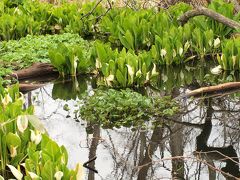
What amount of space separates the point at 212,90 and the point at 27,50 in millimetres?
2994

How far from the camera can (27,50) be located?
6.81 metres

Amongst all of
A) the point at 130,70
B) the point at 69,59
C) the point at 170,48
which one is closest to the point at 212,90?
the point at 130,70

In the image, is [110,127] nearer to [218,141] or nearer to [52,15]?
[218,141]

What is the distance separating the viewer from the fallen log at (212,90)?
16.6ft

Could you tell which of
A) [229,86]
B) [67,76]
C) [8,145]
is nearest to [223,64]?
[229,86]

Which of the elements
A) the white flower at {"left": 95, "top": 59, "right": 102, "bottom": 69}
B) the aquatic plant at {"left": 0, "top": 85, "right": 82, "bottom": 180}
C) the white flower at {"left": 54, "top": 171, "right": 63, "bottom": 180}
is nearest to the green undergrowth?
the white flower at {"left": 95, "top": 59, "right": 102, "bottom": 69}

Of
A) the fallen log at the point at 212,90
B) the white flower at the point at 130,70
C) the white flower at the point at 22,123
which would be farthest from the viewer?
the white flower at the point at 130,70

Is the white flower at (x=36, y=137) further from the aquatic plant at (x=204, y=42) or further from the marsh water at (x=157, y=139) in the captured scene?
the aquatic plant at (x=204, y=42)

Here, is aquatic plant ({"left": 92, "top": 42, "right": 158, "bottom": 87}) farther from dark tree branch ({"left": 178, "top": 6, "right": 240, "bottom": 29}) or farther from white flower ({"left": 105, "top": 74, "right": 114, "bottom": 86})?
dark tree branch ({"left": 178, "top": 6, "right": 240, "bottom": 29})

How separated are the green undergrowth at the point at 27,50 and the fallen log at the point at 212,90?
1.90 meters

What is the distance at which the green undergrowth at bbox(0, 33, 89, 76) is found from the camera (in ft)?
20.7

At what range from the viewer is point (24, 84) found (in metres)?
5.56

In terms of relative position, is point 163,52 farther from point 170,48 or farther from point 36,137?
point 36,137

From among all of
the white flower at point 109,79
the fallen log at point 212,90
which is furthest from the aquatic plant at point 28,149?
the fallen log at point 212,90
